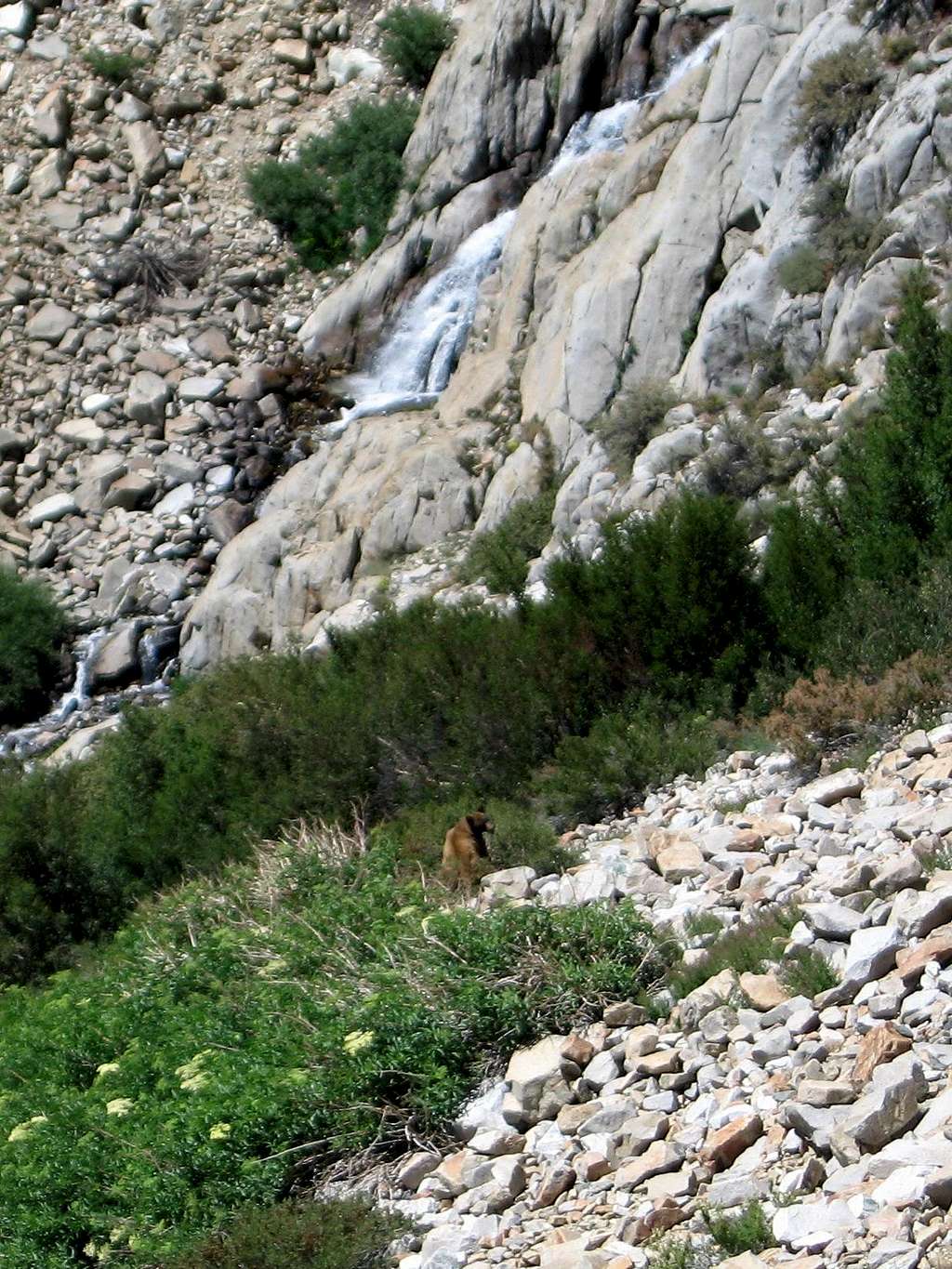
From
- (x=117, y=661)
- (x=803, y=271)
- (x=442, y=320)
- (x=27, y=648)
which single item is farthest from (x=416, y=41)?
(x=803, y=271)

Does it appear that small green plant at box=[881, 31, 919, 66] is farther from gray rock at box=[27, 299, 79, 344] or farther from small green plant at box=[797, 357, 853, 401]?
gray rock at box=[27, 299, 79, 344]

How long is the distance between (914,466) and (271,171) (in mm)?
20283

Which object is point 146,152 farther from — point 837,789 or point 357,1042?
point 357,1042

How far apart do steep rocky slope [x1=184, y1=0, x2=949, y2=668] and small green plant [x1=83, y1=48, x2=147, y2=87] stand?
7.84 m

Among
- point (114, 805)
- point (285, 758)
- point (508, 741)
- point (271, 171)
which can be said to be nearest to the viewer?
point (508, 741)

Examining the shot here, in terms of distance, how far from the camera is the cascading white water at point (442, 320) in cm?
2177

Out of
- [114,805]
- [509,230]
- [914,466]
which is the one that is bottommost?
[114,805]

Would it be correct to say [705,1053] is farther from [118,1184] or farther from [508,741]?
[508,741]

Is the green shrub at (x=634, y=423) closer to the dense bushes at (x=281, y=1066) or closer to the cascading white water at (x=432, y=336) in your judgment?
the cascading white water at (x=432, y=336)

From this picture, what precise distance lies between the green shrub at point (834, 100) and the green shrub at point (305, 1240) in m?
12.8

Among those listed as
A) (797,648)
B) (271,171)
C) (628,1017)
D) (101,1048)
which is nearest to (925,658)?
(797,648)

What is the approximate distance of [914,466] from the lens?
10273 millimetres

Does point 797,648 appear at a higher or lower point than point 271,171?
lower

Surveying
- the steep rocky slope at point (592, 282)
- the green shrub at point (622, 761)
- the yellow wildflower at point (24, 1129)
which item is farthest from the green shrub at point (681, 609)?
the yellow wildflower at point (24, 1129)
